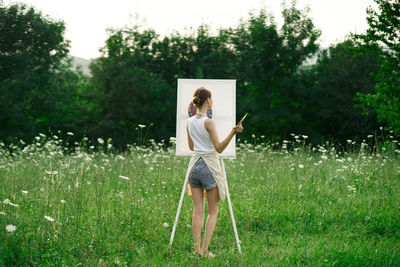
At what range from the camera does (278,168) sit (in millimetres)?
8164

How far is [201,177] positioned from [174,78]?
22596mm

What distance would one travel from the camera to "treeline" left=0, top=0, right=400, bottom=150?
76.1 feet

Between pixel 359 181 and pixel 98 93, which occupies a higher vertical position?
pixel 98 93

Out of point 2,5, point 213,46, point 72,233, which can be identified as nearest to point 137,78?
point 213,46

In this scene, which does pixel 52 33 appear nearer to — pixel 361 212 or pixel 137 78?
pixel 137 78

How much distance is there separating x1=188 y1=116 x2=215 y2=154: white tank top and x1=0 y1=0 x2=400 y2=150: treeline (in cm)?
1795

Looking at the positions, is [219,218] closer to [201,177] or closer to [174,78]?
[201,177]

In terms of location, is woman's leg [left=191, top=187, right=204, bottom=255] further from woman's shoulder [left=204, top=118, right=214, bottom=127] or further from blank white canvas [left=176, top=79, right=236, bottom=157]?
blank white canvas [left=176, top=79, right=236, bottom=157]

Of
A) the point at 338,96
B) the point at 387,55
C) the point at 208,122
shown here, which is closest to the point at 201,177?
the point at 208,122

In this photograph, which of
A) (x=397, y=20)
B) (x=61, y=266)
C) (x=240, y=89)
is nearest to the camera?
(x=61, y=266)

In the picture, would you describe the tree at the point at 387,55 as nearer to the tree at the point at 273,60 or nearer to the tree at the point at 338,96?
the tree at the point at 338,96

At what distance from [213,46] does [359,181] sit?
66.5ft

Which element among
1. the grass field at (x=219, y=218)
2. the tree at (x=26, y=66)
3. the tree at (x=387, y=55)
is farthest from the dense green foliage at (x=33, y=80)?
the tree at (x=387, y=55)

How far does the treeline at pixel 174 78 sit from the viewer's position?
23.2 meters
